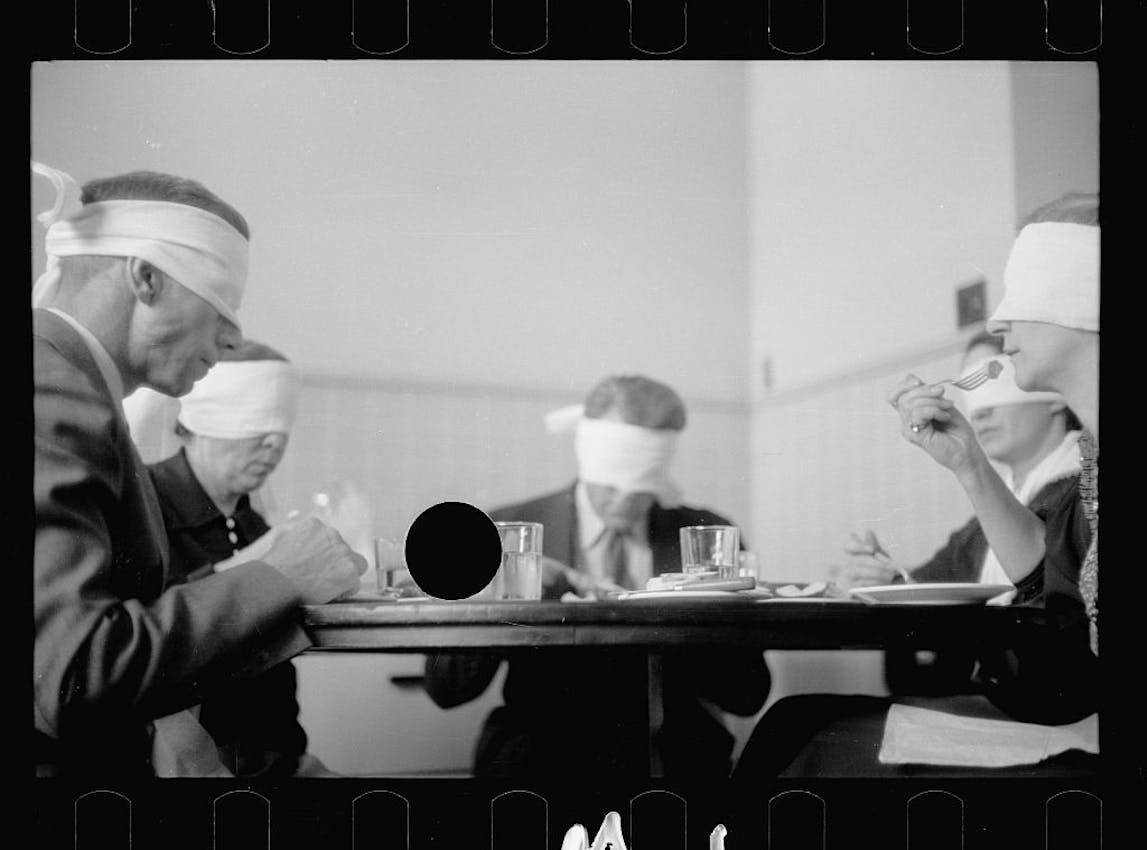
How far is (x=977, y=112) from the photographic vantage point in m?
1.70

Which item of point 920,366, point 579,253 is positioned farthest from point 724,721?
point 579,253

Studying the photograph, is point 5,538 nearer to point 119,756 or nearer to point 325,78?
point 119,756

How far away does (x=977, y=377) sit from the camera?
169 cm

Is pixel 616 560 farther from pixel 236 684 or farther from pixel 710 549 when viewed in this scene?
pixel 236 684

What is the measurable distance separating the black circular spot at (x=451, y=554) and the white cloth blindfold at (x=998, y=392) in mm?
642

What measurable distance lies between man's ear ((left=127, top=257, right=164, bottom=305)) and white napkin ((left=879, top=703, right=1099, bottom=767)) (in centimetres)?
110

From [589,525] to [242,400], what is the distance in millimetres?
477

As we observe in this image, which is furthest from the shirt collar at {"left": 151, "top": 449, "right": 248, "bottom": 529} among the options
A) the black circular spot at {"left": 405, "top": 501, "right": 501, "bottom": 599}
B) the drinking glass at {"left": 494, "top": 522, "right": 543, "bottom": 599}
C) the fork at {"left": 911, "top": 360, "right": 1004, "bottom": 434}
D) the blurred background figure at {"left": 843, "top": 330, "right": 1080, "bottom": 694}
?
the fork at {"left": 911, "top": 360, "right": 1004, "bottom": 434}

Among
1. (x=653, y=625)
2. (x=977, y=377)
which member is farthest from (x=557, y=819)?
(x=977, y=377)

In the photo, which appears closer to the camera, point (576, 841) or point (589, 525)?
point (576, 841)

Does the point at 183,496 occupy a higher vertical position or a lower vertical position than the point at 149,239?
lower
